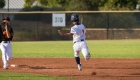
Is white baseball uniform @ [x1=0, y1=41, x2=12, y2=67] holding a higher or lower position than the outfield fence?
higher

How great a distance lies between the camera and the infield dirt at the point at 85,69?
13125 mm

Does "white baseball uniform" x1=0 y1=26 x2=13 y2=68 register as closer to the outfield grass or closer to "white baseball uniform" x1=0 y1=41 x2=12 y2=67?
"white baseball uniform" x1=0 y1=41 x2=12 y2=67

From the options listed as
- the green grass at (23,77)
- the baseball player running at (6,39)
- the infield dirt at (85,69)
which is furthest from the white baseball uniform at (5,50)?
the green grass at (23,77)

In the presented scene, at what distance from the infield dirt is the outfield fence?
17354 mm

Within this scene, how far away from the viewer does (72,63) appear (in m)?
17.8

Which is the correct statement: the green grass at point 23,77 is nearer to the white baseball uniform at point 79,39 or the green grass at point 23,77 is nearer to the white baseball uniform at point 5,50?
the white baseball uniform at point 79,39

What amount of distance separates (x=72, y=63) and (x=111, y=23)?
1886 cm

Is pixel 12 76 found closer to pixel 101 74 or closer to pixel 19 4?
pixel 101 74

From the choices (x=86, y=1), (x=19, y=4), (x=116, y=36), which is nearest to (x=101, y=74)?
(x=116, y=36)

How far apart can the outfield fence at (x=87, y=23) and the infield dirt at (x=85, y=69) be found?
56.9ft

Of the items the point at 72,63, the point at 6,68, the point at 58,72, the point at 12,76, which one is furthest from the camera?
the point at 72,63

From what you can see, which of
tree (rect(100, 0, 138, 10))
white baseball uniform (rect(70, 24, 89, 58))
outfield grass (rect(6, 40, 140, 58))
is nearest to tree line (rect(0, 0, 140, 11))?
tree (rect(100, 0, 138, 10))

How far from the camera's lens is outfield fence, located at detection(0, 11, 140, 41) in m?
36.0

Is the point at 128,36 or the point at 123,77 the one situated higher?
the point at 123,77
